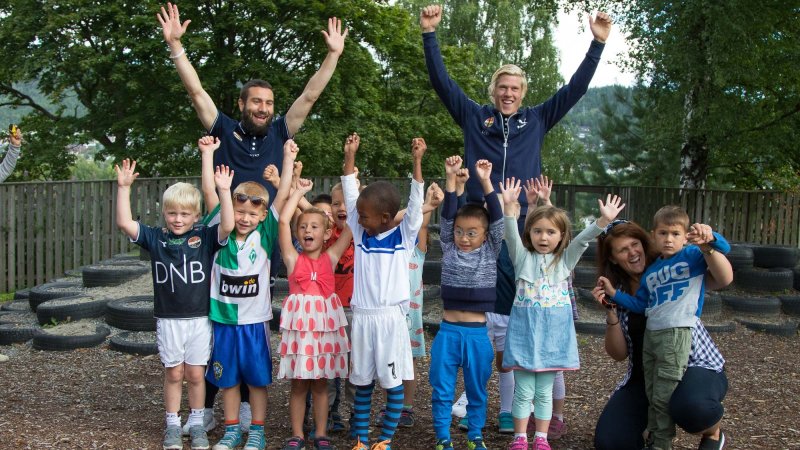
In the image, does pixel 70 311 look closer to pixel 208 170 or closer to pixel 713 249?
pixel 208 170

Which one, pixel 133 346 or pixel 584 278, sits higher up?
pixel 584 278

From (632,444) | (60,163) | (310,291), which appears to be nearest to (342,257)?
(310,291)

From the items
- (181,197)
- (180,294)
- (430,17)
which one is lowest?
(180,294)

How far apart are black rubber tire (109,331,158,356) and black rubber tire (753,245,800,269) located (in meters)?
7.52

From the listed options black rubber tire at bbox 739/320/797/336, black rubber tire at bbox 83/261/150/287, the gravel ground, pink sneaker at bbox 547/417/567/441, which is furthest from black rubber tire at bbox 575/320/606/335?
black rubber tire at bbox 83/261/150/287

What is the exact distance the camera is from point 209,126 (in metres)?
4.54

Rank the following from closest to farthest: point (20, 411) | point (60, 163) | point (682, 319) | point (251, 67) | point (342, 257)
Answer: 1. point (682, 319)
2. point (342, 257)
3. point (20, 411)
4. point (251, 67)
5. point (60, 163)

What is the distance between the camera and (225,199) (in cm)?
398

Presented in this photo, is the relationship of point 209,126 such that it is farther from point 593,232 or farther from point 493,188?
point 593,232

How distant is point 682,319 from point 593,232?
0.60 meters

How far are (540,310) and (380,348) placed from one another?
2.75 ft

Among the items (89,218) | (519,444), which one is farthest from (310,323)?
(89,218)

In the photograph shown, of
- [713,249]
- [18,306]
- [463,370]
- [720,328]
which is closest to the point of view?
[713,249]

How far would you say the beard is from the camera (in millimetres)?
4477
